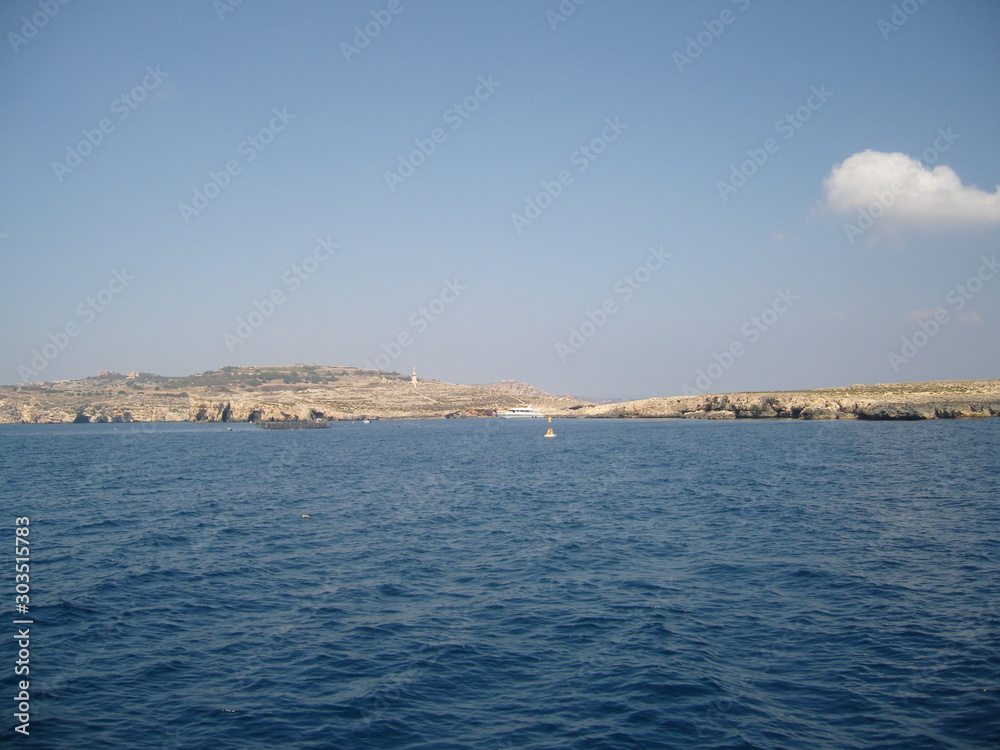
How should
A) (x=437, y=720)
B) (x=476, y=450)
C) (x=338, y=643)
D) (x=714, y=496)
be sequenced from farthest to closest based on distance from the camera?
(x=476, y=450) < (x=714, y=496) < (x=338, y=643) < (x=437, y=720)

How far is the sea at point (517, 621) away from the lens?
12.3 meters

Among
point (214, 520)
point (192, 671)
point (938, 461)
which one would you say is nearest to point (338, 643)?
point (192, 671)

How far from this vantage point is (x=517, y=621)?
17734 millimetres

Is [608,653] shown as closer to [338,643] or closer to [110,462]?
[338,643]

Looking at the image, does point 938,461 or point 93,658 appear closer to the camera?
point 93,658

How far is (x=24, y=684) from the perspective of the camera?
14117mm

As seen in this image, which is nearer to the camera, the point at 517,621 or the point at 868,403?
the point at 517,621

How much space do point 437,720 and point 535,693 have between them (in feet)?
7.26

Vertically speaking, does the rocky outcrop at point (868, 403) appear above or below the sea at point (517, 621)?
above

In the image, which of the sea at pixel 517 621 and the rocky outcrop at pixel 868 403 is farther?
the rocky outcrop at pixel 868 403

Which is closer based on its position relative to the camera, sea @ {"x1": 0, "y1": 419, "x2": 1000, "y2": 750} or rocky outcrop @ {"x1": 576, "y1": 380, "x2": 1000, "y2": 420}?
sea @ {"x1": 0, "y1": 419, "x2": 1000, "y2": 750}

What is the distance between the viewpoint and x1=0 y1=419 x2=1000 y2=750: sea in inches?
483

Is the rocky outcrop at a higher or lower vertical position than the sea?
higher

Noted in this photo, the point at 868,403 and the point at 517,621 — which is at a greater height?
the point at 868,403
